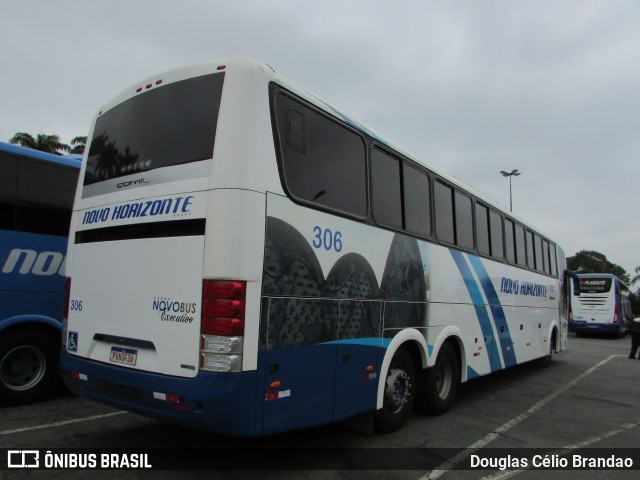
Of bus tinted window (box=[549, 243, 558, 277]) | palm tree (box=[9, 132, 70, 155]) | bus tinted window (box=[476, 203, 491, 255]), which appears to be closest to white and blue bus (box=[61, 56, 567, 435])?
bus tinted window (box=[476, 203, 491, 255])

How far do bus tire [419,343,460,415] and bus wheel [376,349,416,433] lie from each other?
381 millimetres

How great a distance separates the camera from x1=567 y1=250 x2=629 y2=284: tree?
6159 centimetres

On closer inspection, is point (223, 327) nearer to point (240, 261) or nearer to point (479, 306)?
point (240, 261)

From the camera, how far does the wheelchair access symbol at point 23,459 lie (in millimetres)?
4070

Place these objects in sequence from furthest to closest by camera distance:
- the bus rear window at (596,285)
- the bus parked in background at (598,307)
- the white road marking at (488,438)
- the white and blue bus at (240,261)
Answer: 1. the bus rear window at (596,285)
2. the bus parked in background at (598,307)
3. the white road marking at (488,438)
4. the white and blue bus at (240,261)

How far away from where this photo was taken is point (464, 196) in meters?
7.48

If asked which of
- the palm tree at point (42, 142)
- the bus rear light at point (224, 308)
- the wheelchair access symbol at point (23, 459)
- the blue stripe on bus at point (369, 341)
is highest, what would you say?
the palm tree at point (42, 142)

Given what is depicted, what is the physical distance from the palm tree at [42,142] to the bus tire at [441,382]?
2893 centimetres

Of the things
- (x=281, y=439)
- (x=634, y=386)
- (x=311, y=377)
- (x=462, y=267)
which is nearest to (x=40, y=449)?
(x=281, y=439)

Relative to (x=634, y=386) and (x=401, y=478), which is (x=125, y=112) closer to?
(x=401, y=478)

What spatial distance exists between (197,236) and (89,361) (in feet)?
5.49

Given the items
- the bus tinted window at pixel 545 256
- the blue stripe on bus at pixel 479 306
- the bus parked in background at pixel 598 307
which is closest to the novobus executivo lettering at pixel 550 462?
the blue stripe on bus at pixel 479 306

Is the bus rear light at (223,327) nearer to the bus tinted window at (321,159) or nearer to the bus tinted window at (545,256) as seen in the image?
the bus tinted window at (321,159)

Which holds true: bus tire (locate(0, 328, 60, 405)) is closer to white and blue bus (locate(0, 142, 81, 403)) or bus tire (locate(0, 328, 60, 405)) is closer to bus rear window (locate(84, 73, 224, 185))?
white and blue bus (locate(0, 142, 81, 403))
